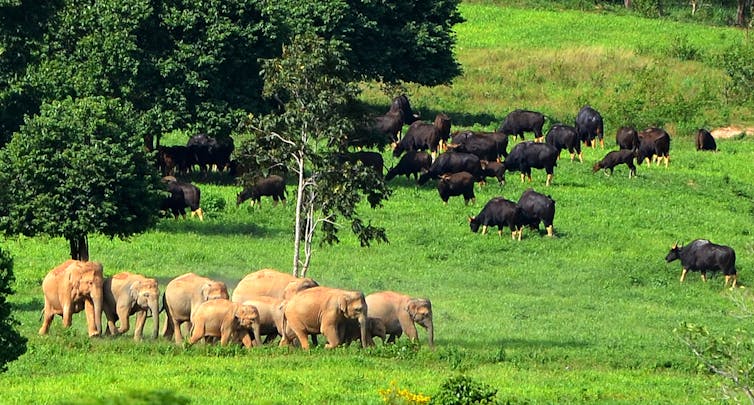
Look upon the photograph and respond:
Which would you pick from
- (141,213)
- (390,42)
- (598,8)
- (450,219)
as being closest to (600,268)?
(450,219)

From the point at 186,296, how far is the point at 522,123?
33.0 metres

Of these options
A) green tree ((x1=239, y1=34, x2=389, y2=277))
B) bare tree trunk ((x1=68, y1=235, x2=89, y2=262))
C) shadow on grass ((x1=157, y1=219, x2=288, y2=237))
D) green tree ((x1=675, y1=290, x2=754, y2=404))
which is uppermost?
green tree ((x1=239, y1=34, x2=389, y2=277))

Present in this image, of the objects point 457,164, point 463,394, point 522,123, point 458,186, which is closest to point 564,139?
point 522,123

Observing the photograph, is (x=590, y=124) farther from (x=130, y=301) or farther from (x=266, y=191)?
(x=130, y=301)

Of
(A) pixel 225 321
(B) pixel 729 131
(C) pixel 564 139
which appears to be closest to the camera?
(A) pixel 225 321

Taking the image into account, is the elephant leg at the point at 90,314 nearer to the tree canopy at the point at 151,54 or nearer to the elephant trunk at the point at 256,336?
the elephant trunk at the point at 256,336

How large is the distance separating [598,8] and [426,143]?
39.6m

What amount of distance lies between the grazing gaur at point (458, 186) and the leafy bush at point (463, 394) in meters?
27.6

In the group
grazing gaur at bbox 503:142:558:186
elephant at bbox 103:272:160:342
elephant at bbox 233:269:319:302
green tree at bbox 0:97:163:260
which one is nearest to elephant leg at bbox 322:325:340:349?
elephant at bbox 233:269:319:302

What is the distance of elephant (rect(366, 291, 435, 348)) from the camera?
36094 mm

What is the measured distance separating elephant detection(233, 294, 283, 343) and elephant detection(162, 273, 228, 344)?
0.73 metres

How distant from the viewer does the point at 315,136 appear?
41.8 meters

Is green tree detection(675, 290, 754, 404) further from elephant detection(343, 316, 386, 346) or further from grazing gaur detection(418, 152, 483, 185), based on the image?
grazing gaur detection(418, 152, 483, 185)

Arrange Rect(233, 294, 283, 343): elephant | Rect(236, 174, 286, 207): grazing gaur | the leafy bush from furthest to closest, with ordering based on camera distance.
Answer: Rect(236, 174, 286, 207): grazing gaur
Rect(233, 294, 283, 343): elephant
the leafy bush
